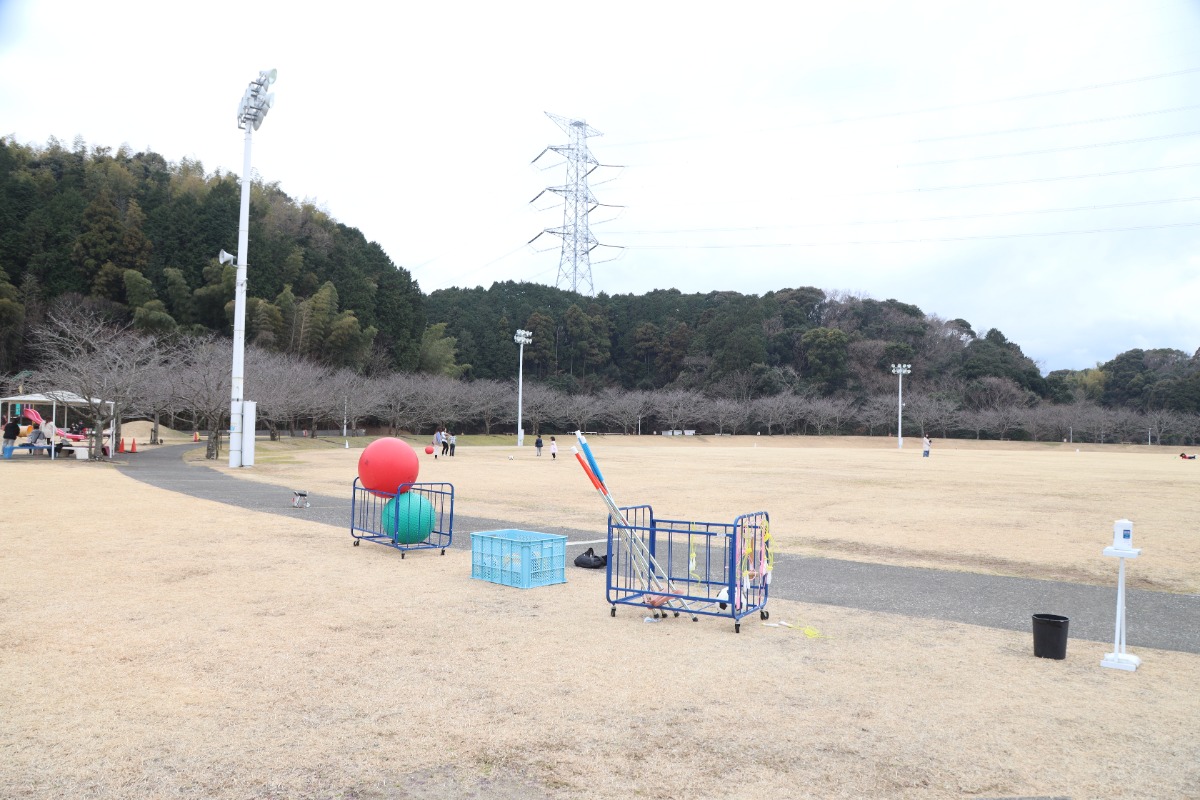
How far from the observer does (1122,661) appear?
6.25m

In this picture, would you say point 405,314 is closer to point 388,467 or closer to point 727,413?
point 727,413

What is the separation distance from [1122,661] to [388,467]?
9.40 meters

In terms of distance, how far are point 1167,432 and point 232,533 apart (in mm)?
89626

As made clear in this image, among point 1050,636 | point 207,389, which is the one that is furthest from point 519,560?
point 207,389

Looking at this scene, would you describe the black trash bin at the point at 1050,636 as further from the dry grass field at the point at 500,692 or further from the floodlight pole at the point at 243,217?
the floodlight pole at the point at 243,217

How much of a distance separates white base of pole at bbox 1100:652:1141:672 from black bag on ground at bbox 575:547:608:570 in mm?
5740

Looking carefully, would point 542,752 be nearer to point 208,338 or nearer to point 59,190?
point 208,338

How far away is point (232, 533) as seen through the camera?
12539mm

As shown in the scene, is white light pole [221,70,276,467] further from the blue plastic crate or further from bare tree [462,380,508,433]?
bare tree [462,380,508,433]

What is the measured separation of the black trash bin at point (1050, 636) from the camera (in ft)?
20.9

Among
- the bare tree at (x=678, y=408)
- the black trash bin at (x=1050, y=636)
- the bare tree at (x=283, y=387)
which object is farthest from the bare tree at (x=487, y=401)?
the black trash bin at (x=1050, y=636)

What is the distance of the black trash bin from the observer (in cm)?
638

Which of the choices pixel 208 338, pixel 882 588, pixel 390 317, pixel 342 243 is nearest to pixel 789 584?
pixel 882 588

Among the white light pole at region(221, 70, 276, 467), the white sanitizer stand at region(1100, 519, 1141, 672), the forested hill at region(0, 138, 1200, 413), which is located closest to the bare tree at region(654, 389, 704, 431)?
the forested hill at region(0, 138, 1200, 413)
